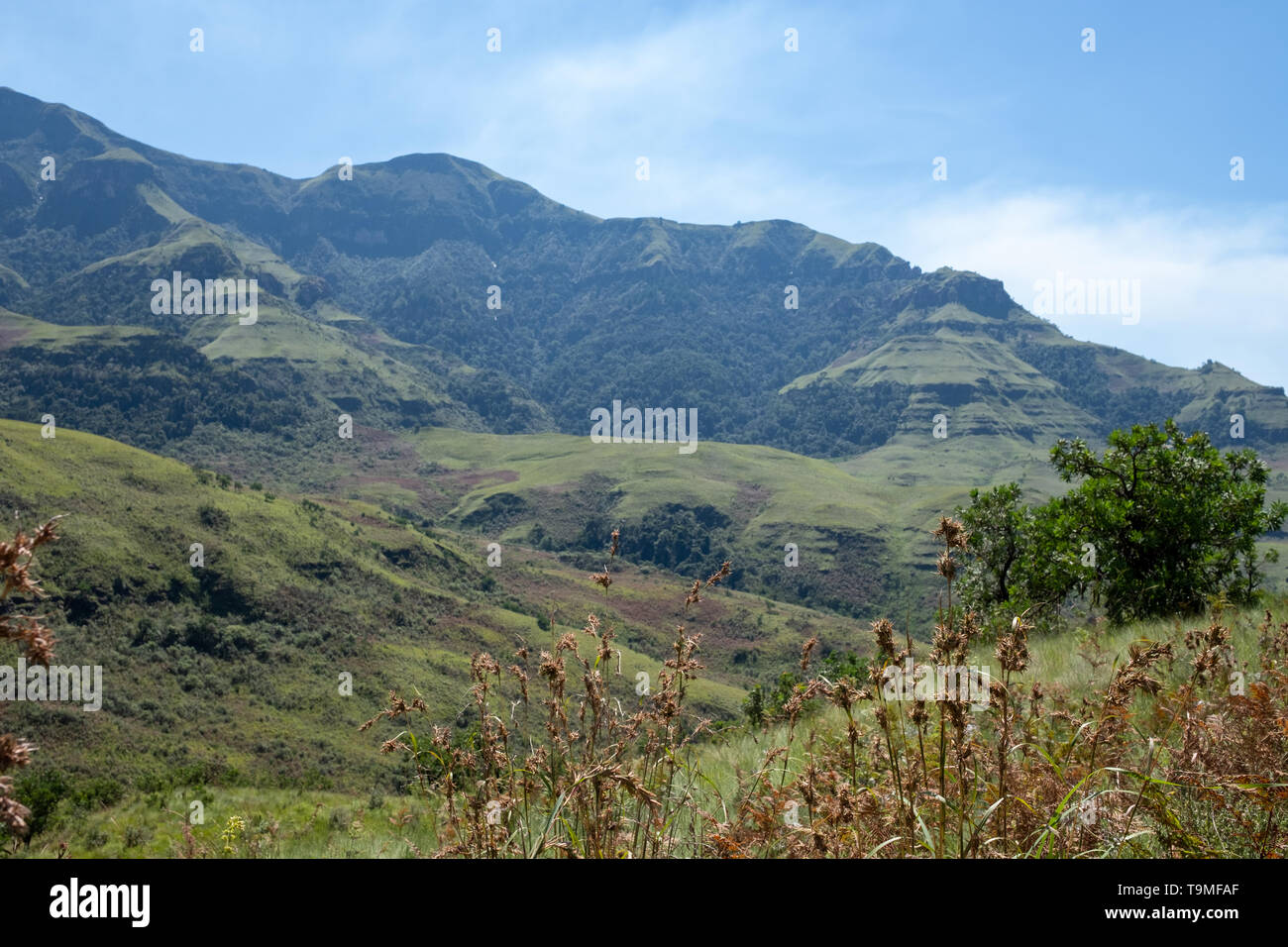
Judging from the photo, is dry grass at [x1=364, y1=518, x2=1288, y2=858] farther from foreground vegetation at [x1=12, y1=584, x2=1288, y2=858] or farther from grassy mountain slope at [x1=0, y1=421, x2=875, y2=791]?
grassy mountain slope at [x1=0, y1=421, x2=875, y2=791]

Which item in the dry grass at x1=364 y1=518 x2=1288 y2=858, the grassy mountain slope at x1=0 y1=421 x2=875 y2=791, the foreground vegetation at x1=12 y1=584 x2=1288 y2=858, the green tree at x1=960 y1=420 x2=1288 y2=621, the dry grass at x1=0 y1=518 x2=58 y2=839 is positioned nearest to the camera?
the dry grass at x1=0 y1=518 x2=58 y2=839

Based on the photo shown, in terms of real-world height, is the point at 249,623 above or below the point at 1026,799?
below

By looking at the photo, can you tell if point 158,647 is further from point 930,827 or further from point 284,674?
point 930,827

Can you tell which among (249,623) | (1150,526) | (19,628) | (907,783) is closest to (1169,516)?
(1150,526)

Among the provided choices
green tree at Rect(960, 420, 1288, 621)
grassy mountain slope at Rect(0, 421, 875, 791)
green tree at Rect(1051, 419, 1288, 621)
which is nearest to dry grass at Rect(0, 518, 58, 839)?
green tree at Rect(960, 420, 1288, 621)

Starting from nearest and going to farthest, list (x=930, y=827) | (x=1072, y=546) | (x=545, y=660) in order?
1. (x=545, y=660)
2. (x=930, y=827)
3. (x=1072, y=546)

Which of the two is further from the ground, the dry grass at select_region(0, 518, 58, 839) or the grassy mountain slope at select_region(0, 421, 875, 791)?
the dry grass at select_region(0, 518, 58, 839)

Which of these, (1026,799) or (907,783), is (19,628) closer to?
(907,783)

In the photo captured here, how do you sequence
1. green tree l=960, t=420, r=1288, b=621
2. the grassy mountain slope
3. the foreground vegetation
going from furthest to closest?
1. the grassy mountain slope
2. green tree l=960, t=420, r=1288, b=621
3. the foreground vegetation

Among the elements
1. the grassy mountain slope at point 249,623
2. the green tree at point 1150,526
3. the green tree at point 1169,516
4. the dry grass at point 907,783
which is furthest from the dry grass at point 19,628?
the grassy mountain slope at point 249,623

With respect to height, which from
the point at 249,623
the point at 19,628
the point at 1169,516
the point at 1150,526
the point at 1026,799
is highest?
the point at 19,628
